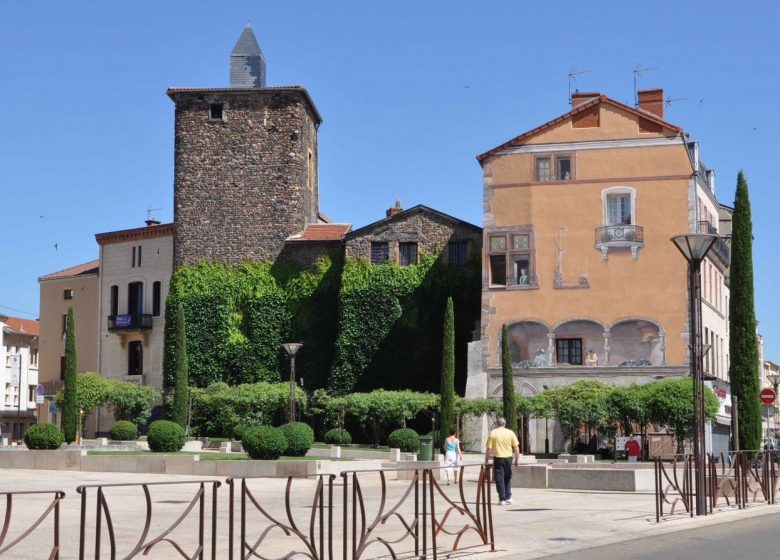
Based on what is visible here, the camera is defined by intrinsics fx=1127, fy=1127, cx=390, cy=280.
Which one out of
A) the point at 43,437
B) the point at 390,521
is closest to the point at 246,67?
the point at 43,437

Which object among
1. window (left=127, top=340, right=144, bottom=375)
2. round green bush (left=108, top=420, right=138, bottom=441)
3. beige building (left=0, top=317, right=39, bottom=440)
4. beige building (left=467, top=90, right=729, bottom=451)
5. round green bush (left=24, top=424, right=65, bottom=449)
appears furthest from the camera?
beige building (left=0, top=317, right=39, bottom=440)

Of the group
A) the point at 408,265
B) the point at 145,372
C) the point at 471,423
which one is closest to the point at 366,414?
the point at 471,423

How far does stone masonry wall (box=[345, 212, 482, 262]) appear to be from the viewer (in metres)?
48.5

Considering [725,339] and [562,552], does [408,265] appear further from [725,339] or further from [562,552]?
[562,552]

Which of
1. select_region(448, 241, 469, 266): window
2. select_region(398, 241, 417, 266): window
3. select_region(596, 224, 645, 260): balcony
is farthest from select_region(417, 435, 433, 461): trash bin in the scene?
select_region(398, 241, 417, 266): window

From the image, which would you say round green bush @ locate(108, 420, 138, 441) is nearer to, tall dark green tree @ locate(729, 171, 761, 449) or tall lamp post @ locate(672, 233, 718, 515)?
tall dark green tree @ locate(729, 171, 761, 449)

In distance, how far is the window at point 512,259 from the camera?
44656 mm

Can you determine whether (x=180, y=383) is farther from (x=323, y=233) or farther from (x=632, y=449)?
(x=632, y=449)

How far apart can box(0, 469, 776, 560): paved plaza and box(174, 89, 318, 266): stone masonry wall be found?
28577mm

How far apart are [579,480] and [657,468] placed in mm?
7802

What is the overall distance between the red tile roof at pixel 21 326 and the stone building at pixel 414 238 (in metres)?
41.6

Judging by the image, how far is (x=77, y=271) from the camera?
205ft

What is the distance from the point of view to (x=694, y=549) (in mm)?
12586

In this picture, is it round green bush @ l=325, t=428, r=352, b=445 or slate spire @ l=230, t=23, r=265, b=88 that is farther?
slate spire @ l=230, t=23, r=265, b=88
